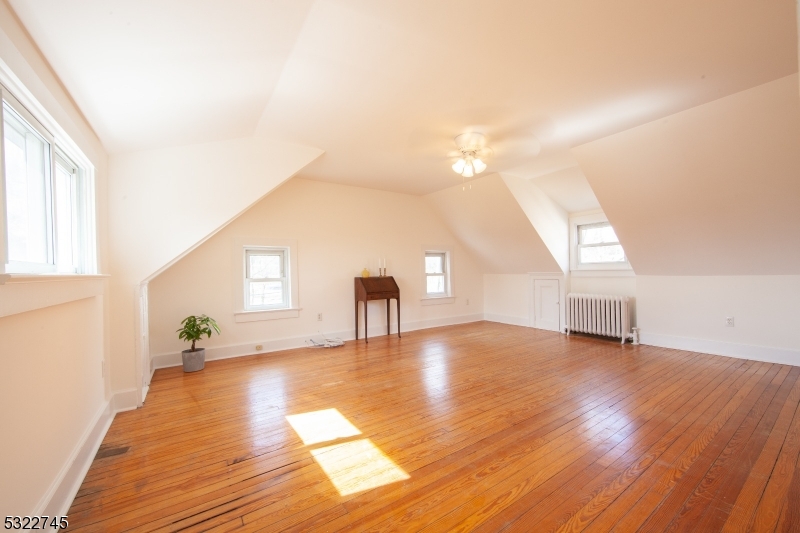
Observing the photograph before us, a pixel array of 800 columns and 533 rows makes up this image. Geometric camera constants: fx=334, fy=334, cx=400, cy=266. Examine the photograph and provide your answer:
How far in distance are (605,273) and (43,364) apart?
6587mm

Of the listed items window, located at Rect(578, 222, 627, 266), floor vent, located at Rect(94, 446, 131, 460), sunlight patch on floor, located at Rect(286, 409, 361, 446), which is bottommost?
sunlight patch on floor, located at Rect(286, 409, 361, 446)

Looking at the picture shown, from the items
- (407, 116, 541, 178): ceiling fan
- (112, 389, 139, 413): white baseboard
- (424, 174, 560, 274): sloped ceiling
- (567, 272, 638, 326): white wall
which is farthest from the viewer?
(424, 174, 560, 274): sloped ceiling

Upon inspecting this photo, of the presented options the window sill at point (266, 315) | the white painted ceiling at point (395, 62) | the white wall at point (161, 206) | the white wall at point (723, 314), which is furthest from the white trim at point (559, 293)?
the white wall at point (161, 206)

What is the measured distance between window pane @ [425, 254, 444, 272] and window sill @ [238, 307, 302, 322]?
2.83 metres

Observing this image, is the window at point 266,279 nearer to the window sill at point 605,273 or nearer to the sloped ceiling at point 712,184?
the sloped ceiling at point 712,184

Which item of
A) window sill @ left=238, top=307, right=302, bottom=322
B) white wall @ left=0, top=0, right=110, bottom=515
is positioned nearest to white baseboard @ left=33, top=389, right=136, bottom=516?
white wall @ left=0, top=0, right=110, bottom=515

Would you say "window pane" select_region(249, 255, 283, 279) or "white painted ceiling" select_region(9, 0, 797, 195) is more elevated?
"white painted ceiling" select_region(9, 0, 797, 195)

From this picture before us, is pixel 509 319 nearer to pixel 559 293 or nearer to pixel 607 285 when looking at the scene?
pixel 559 293

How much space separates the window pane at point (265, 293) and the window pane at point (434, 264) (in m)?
2.95

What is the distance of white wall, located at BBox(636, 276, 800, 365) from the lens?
3.99 metres

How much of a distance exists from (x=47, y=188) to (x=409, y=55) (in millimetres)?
Result: 2341

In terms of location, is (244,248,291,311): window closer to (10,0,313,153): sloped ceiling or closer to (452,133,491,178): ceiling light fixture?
(10,0,313,153): sloped ceiling

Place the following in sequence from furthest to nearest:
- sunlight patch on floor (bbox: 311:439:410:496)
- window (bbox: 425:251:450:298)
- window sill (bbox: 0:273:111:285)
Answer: window (bbox: 425:251:450:298) → sunlight patch on floor (bbox: 311:439:410:496) → window sill (bbox: 0:273:111:285)

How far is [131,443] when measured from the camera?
234cm
